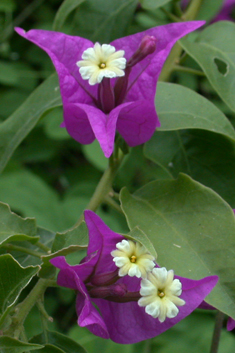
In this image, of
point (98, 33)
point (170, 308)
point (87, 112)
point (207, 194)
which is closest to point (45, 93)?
point (98, 33)

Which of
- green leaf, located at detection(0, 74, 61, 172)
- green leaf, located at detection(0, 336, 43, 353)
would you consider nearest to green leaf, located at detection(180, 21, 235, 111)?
green leaf, located at detection(0, 74, 61, 172)

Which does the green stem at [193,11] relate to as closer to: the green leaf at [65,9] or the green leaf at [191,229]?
the green leaf at [65,9]

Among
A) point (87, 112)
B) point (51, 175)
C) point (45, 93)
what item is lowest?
point (51, 175)

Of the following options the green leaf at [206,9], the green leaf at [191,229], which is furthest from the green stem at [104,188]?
the green leaf at [206,9]

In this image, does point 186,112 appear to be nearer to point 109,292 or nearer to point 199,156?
point 199,156

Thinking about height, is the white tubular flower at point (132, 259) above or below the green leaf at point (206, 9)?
below

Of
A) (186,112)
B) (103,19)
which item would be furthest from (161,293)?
(103,19)

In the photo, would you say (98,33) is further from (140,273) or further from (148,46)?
(140,273)
